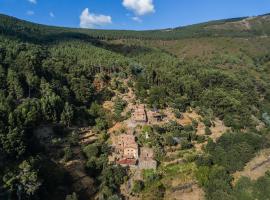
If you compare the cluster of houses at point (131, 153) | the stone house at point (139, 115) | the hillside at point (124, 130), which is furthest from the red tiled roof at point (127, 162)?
the stone house at point (139, 115)

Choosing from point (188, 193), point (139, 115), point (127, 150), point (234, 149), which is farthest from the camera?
Result: point (139, 115)

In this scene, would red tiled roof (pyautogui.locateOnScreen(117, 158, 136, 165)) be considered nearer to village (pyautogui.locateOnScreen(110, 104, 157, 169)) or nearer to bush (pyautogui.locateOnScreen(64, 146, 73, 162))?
village (pyautogui.locateOnScreen(110, 104, 157, 169))

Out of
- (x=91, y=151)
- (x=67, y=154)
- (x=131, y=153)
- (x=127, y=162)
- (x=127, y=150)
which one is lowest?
(x=127, y=162)

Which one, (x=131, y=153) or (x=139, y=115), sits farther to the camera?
(x=139, y=115)

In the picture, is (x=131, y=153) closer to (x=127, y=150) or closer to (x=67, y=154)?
(x=127, y=150)

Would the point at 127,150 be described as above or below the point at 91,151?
below

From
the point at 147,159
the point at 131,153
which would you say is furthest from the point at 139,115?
the point at 147,159

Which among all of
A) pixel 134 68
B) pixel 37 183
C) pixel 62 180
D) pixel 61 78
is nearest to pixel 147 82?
pixel 134 68

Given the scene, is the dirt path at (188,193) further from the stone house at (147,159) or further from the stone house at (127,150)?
the stone house at (127,150)
